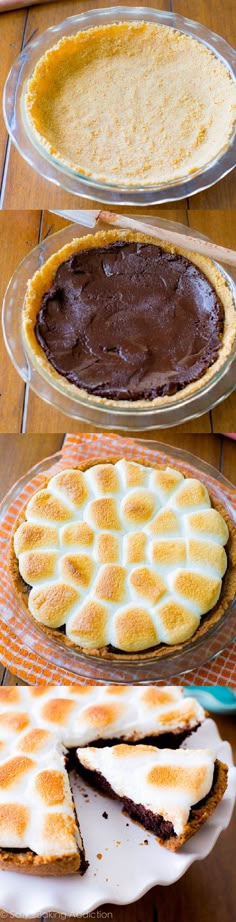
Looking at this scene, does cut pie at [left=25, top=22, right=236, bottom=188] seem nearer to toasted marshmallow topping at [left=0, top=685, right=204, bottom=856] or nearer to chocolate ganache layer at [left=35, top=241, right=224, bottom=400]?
chocolate ganache layer at [left=35, top=241, right=224, bottom=400]

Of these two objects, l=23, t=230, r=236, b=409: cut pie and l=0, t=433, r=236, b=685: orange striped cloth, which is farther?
l=23, t=230, r=236, b=409: cut pie

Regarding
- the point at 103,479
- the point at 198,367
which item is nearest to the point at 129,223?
the point at 198,367

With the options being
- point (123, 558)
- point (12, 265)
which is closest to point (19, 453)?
point (123, 558)

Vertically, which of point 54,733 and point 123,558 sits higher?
point 123,558

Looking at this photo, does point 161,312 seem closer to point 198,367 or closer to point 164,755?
point 198,367

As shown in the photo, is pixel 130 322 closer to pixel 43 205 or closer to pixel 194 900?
pixel 43 205

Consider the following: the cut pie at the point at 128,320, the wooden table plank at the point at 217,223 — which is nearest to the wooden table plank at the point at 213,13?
the wooden table plank at the point at 217,223

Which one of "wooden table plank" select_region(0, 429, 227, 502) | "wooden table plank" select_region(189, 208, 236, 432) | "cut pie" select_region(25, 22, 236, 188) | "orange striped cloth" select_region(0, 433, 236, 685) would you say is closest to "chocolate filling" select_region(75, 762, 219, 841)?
"orange striped cloth" select_region(0, 433, 236, 685)

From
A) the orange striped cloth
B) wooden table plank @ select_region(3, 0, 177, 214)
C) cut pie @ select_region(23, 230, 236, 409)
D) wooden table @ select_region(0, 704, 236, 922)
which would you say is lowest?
wooden table @ select_region(0, 704, 236, 922)
